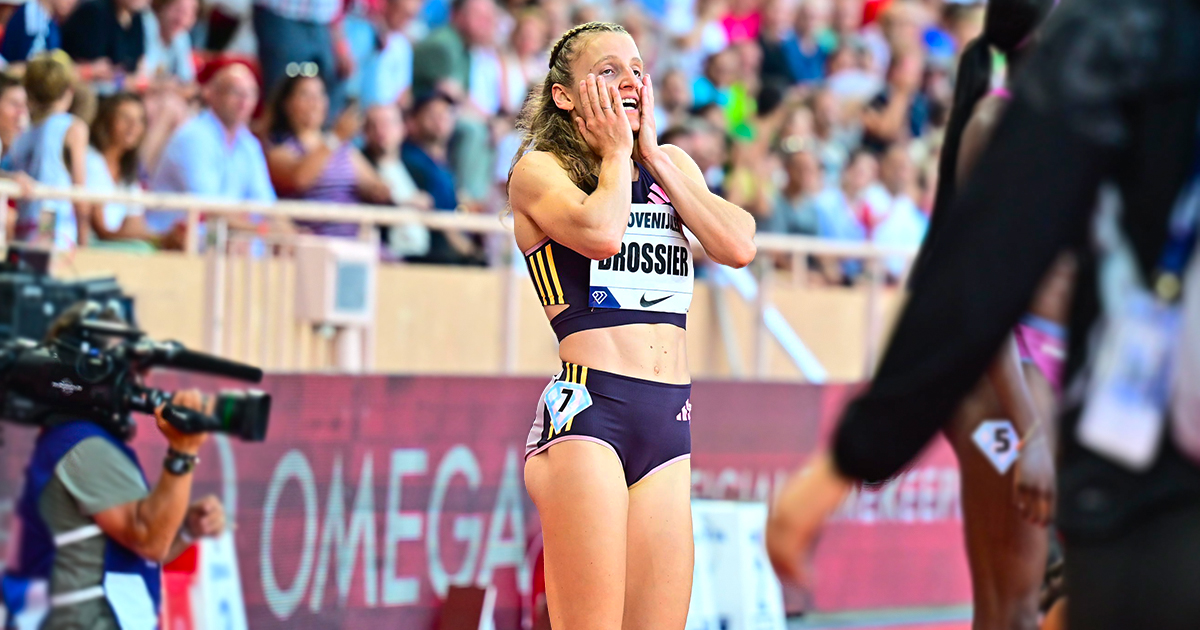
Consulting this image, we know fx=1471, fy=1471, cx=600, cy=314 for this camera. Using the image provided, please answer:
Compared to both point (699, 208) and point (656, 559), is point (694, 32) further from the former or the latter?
point (656, 559)

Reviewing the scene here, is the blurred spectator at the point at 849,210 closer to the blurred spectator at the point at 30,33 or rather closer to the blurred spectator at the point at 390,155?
the blurred spectator at the point at 390,155

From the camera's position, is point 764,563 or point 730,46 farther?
point 730,46

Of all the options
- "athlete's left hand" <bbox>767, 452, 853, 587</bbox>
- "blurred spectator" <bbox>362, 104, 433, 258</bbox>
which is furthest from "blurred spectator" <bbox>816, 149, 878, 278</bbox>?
"athlete's left hand" <bbox>767, 452, 853, 587</bbox>

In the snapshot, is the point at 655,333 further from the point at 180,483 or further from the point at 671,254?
the point at 180,483

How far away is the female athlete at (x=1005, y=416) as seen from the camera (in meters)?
4.13

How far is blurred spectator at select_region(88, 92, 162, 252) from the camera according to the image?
7.68 meters

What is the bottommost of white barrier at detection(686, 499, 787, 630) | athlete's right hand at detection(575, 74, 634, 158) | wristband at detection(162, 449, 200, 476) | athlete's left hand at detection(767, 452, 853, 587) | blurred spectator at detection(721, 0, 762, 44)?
white barrier at detection(686, 499, 787, 630)

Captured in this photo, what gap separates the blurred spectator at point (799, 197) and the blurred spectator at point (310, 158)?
3.60m

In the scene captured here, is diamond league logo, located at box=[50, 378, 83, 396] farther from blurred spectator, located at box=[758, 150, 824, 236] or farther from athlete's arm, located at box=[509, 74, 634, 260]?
blurred spectator, located at box=[758, 150, 824, 236]

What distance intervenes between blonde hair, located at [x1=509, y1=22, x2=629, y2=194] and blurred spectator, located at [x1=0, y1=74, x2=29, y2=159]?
3.66m

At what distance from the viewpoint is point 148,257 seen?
291 inches

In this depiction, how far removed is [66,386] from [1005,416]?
10.5 ft

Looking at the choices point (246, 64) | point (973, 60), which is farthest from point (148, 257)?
point (973, 60)

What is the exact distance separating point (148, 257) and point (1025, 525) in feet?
15.2
